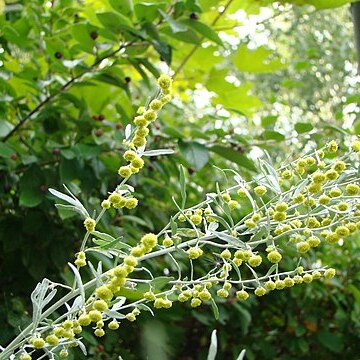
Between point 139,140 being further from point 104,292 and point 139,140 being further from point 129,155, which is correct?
point 104,292

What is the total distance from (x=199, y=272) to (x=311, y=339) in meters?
0.41

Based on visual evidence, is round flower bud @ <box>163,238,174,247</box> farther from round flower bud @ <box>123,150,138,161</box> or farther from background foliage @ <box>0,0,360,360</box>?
background foliage @ <box>0,0,360,360</box>

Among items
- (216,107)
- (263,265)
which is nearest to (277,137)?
(216,107)

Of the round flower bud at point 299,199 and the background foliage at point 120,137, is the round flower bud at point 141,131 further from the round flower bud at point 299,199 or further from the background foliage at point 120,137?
the background foliage at point 120,137

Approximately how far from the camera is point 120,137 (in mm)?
1205

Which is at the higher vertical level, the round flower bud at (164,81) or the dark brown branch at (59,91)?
the round flower bud at (164,81)

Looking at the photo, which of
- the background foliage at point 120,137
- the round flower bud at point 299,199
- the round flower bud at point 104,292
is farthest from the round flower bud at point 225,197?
the background foliage at point 120,137

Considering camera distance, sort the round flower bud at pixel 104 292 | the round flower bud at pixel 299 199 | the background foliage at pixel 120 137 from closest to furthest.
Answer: the round flower bud at pixel 104 292
the round flower bud at pixel 299 199
the background foliage at pixel 120 137

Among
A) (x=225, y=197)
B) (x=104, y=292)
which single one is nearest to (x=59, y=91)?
(x=225, y=197)

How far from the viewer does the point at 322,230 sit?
71cm

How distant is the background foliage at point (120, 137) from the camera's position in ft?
3.95

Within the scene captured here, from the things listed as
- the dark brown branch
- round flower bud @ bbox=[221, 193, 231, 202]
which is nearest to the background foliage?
the dark brown branch

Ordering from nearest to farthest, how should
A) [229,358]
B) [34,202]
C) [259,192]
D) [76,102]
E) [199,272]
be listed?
[259,192] → [34,202] → [76,102] → [199,272] → [229,358]

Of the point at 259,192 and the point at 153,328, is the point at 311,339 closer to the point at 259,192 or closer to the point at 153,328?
the point at 153,328
